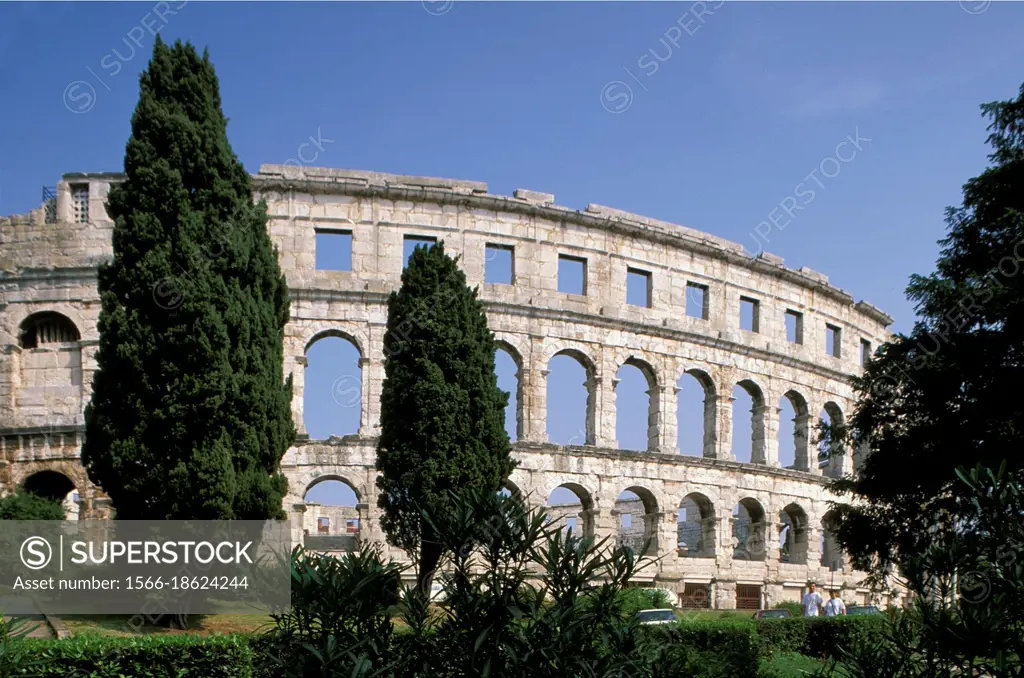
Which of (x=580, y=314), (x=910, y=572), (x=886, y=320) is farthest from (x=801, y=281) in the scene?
(x=910, y=572)

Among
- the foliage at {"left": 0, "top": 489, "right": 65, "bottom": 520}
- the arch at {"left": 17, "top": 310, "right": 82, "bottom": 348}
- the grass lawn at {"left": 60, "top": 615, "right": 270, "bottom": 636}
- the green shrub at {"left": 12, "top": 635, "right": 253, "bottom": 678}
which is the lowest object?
the grass lawn at {"left": 60, "top": 615, "right": 270, "bottom": 636}

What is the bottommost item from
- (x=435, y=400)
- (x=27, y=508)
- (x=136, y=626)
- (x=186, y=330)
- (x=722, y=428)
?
(x=136, y=626)

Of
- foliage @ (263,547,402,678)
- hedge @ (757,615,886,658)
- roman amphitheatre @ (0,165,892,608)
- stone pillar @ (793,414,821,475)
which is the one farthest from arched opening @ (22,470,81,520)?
stone pillar @ (793,414,821,475)

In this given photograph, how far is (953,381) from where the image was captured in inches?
734

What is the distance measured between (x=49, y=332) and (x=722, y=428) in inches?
870

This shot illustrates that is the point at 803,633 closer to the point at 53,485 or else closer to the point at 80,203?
the point at 53,485

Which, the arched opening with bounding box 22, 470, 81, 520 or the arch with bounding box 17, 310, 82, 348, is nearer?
the arched opening with bounding box 22, 470, 81, 520

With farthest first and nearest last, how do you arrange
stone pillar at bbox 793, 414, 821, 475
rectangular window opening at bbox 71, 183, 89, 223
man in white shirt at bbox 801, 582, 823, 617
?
1. stone pillar at bbox 793, 414, 821, 475
2. rectangular window opening at bbox 71, 183, 89, 223
3. man in white shirt at bbox 801, 582, 823, 617

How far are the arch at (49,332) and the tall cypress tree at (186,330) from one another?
11.1 m

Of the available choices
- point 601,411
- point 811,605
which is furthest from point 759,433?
point 811,605

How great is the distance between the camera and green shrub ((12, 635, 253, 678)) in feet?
35.6

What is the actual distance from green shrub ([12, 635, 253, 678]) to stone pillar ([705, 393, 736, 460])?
2373 cm

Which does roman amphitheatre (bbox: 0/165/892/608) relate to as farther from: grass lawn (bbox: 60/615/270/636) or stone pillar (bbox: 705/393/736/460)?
grass lawn (bbox: 60/615/270/636)

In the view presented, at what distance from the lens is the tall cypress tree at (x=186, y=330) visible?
1831 centimetres
